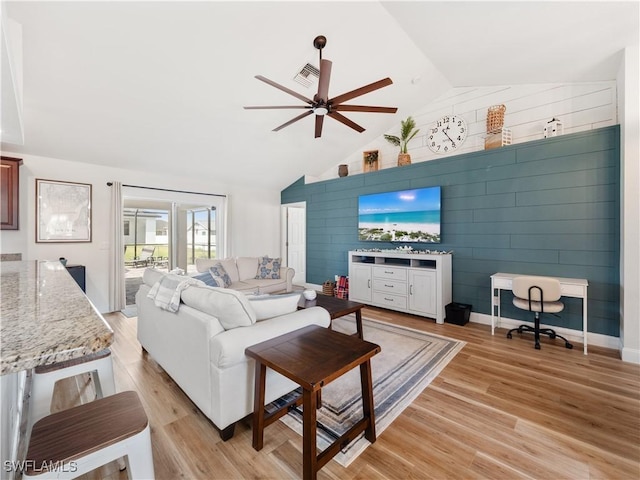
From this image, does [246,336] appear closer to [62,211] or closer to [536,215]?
[536,215]

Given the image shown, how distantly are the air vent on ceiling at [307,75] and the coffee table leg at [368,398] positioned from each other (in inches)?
131

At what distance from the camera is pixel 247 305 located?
1852 millimetres

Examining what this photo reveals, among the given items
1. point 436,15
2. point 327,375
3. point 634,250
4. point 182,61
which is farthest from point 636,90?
point 182,61

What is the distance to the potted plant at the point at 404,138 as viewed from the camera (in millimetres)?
4688

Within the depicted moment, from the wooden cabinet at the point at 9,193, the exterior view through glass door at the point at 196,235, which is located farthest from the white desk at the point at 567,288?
the wooden cabinet at the point at 9,193

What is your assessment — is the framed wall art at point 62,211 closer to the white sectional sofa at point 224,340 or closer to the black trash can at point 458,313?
the white sectional sofa at point 224,340

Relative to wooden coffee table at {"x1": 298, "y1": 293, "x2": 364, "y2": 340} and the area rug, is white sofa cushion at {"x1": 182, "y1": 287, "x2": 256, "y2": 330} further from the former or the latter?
wooden coffee table at {"x1": 298, "y1": 293, "x2": 364, "y2": 340}

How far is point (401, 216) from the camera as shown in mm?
4734

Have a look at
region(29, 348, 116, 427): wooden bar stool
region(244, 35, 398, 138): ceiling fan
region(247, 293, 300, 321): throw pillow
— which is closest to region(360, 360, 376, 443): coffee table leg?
region(247, 293, 300, 321): throw pillow

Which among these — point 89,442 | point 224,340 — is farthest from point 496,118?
point 89,442

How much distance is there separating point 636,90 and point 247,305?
409 centimetres

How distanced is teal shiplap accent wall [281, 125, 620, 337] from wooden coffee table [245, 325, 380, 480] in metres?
3.07

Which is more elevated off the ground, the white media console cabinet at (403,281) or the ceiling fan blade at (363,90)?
the ceiling fan blade at (363,90)

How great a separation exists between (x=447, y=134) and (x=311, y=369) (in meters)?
4.37
